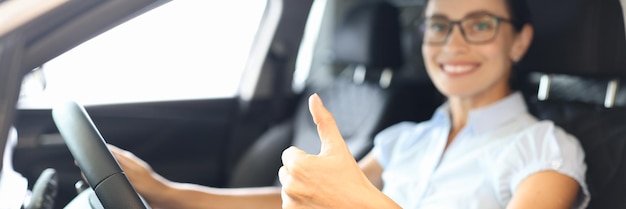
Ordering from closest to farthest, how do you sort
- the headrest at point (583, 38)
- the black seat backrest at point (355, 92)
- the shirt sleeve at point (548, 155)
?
the shirt sleeve at point (548, 155), the headrest at point (583, 38), the black seat backrest at point (355, 92)

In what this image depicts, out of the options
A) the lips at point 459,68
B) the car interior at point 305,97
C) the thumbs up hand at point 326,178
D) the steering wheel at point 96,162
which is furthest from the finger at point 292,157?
the lips at point 459,68

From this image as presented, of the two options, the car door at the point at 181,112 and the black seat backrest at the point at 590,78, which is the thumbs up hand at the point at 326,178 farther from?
the car door at the point at 181,112

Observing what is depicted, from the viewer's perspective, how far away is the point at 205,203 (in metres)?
1.81

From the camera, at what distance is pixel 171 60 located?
278 cm

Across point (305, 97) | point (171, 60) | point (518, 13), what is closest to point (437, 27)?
point (518, 13)

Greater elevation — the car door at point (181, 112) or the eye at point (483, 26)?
the eye at point (483, 26)

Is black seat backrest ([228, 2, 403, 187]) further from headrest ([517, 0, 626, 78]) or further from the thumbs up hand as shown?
the thumbs up hand

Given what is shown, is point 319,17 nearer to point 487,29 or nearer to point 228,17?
point 228,17

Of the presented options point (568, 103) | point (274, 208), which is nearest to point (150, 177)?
point (274, 208)

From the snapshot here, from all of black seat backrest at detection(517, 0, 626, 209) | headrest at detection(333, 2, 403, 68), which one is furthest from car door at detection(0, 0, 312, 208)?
black seat backrest at detection(517, 0, 626, 209)

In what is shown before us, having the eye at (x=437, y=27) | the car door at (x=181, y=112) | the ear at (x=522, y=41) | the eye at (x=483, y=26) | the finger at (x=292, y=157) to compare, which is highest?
the finger at (x=292, y=157)

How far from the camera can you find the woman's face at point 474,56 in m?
1.86

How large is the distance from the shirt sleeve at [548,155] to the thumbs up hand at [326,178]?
21.5 inches

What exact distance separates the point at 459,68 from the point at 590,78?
313 mm
